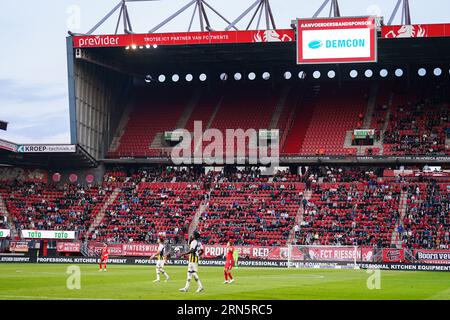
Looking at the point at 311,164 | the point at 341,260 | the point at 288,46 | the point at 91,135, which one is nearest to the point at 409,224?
the point at 341,260

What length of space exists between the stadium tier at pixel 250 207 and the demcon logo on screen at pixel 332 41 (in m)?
10.7

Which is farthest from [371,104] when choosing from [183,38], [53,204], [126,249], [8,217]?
[8,217]

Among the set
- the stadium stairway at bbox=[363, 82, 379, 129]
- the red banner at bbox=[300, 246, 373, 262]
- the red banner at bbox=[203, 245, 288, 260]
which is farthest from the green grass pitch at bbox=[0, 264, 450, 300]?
the stadium stairway at bbox=[363, 82, 379, 129]

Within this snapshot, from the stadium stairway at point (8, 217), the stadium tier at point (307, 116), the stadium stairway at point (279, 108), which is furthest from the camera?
the stadium stairway at point (279, 108)

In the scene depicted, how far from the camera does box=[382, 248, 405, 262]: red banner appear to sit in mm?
60531

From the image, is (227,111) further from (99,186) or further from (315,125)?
(99,186)

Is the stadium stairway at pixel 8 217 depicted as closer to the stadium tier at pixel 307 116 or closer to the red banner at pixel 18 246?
the red banner at pixel 18 246

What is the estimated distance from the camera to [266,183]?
246 ft

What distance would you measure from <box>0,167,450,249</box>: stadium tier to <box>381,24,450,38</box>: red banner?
12142 mm

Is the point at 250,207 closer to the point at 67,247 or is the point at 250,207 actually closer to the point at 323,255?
the point at 323,255

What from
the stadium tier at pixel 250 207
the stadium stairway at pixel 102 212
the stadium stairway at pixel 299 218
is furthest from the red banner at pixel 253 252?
the stadium stairway at pixel 102 212

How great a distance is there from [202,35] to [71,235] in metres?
19.5

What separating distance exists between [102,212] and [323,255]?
75.1 feet

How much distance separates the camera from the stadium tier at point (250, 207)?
66312 mm
